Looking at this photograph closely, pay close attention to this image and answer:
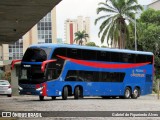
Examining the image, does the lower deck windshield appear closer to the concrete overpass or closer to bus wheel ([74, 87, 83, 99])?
bus wheel ([74, 87, 83, 99])

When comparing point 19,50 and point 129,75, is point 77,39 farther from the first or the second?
point 129,75

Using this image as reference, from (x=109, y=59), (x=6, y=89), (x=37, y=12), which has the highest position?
(x=37, y=12)

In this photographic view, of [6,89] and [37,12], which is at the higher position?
[37,12]

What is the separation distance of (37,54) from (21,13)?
6.02 meters

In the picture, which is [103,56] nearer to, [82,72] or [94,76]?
[94,76]

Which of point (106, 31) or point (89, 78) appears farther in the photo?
point (106, 31)

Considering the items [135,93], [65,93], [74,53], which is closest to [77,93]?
[65,93]

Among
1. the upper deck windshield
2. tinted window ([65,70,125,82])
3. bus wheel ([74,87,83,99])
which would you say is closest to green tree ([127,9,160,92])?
tinted window ([65,70,125,82])

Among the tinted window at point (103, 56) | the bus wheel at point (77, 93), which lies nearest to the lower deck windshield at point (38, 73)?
the bus wheel at point (77, 93)

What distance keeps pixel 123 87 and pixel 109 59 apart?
2.74m

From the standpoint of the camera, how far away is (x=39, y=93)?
27.9 meters

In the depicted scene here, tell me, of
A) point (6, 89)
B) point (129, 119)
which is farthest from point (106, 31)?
point (129, 119)

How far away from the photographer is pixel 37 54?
28062 millimetres

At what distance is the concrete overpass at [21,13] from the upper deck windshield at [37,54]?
5.02 ft
